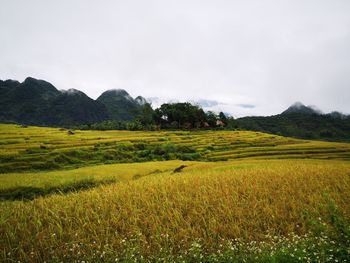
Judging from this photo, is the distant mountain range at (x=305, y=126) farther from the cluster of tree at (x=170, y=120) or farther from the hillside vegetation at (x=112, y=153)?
the hillside vegetation at (x=112, y=153)

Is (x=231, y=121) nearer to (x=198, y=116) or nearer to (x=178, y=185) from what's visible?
(x=198, y=116)

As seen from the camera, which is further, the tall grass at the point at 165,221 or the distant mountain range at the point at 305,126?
the distant mountain range at the point at 305,126

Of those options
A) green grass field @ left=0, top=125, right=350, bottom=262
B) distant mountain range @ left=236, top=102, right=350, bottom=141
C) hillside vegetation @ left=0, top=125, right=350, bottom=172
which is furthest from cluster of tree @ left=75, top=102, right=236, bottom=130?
green grass field @ left=0, top=125, right=350, bottom=262

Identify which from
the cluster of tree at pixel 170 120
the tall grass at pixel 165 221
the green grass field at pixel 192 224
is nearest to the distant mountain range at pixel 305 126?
the cluster of tree at pixel 170 120

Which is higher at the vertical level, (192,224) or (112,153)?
(192,224)

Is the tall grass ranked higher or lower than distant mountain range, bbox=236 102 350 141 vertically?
lower

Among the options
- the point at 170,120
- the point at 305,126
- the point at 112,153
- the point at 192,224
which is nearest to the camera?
the point at 192,224

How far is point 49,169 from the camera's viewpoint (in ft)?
97.6

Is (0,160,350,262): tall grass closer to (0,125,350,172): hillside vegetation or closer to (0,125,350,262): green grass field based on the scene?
(0,125,350,262): green grass field

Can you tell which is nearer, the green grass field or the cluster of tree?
the green grass field

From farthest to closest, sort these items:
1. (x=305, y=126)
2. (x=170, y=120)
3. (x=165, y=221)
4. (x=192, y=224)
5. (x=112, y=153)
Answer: (x=305, y=126) < (x=170, y=120) < (x=112, y=153) < (x=165, y=221) < (x=192, y=224)

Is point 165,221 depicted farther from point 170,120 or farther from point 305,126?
point 305,126

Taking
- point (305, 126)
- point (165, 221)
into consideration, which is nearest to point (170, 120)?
point (165, 221)

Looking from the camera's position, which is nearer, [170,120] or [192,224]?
[192,224]
